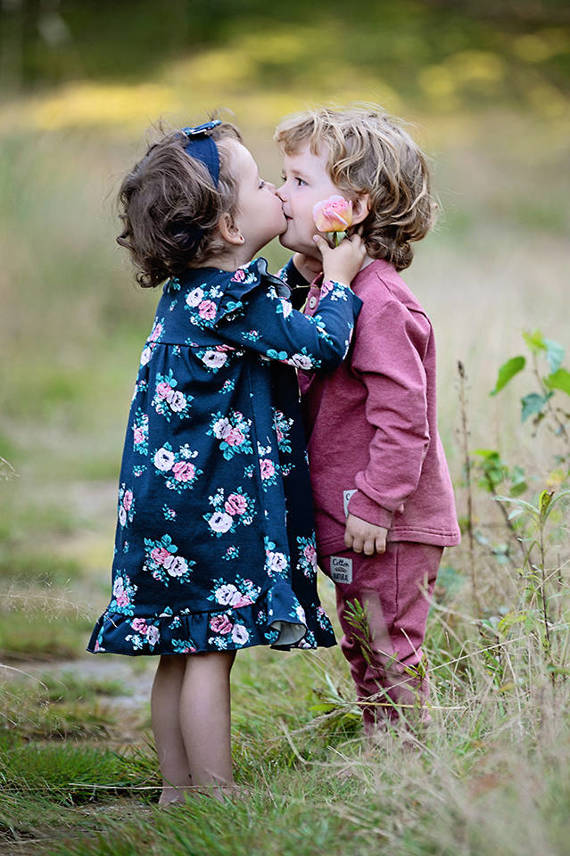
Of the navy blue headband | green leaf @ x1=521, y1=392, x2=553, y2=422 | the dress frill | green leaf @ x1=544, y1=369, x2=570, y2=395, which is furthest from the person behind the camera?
green leaf @ x1=521, y1=392, x2=553, y2=422

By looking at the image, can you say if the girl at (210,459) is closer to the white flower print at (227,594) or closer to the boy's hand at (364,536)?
the white flower print at (227,594)

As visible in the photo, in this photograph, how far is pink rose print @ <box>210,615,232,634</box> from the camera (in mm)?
2295

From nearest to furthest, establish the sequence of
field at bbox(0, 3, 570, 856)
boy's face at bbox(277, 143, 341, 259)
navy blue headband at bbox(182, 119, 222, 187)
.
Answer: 1. field at bbox(0, 3, 570, 856)
2. navy blue headband at bbox(182, 119, 222, 187)
3. boy's face at bbox(277, 143, 341, 259)

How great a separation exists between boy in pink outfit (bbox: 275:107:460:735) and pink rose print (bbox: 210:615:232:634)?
0.93 feet

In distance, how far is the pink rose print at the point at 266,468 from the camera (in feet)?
7.66

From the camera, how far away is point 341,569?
2.46 metres

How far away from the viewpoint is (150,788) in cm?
241

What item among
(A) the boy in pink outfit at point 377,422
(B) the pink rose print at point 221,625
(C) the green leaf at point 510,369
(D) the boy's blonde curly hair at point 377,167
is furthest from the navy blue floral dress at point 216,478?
(C) the green leaf at point 510,369

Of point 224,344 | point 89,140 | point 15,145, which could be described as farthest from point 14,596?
point 89,140

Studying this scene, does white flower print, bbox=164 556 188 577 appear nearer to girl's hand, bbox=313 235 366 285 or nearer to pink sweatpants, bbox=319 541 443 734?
pink sweatpants, bbox=319 541 443 734

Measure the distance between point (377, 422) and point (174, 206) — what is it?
655 millimetres

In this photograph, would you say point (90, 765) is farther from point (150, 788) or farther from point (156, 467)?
point (156, 467)

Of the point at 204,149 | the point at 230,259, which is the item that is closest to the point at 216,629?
the point at 230,259

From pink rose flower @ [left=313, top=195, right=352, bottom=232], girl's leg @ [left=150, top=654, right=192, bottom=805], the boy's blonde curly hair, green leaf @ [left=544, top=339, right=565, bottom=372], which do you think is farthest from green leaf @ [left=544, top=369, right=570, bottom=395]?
girl's leg @ [left=150, top=654, right=192, bottom=805]
